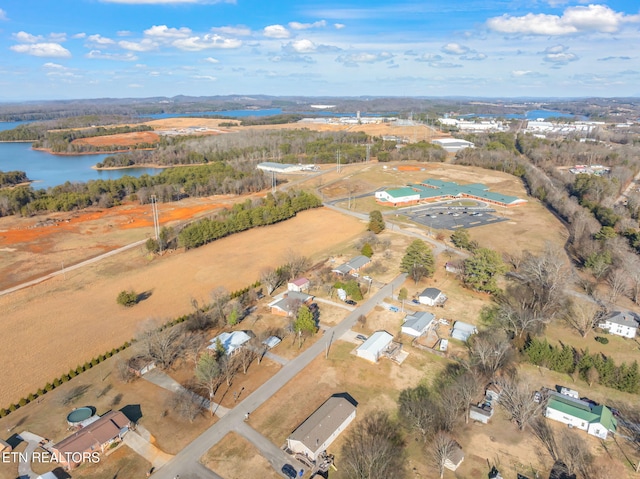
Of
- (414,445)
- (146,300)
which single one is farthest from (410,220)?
(414,445)

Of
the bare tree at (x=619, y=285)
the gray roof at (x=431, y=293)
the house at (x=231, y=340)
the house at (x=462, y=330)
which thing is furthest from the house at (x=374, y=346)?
Result: the bare tree at (x=619, y=285)

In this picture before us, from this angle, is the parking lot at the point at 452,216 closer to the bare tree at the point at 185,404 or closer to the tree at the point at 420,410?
the tree at the point at 420,410

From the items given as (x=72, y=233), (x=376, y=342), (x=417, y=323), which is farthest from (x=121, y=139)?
(x=376, y=342)

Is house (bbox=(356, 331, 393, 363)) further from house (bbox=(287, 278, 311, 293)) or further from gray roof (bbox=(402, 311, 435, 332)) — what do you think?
house (bbox=(287, 278, 311, 293))

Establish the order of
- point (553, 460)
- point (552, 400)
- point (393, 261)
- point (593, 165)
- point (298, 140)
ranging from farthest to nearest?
point (298, 140)
point (593, 165)
point (393, 261)
point (552, 400)
point (553, 460)

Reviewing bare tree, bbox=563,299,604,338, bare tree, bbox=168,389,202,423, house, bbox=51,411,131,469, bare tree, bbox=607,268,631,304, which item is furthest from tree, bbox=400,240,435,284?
house, bbox=51,411,131,469

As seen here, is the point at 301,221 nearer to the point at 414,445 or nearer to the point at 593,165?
the point at 414,445

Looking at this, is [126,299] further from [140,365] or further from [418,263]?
[418,263]
